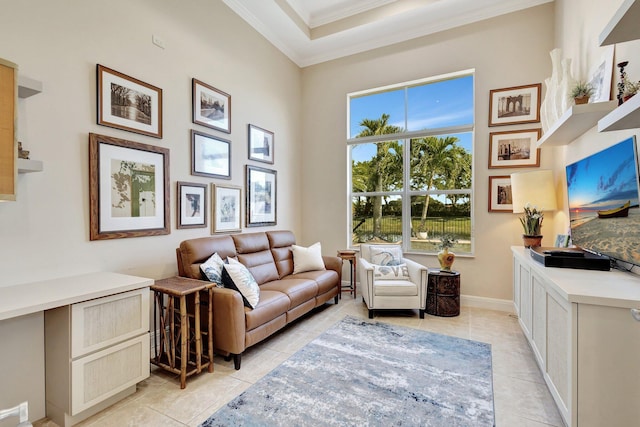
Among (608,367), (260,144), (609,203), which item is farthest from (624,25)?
(260,144)

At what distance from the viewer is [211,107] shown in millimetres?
3418

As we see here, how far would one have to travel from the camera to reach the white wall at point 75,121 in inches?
75.5

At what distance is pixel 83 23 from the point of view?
229cm

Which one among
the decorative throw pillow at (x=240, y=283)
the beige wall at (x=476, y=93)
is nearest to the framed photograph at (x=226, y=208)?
the decorative throw pillow at (x=240, y=283)

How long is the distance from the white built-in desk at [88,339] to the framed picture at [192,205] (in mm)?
1060

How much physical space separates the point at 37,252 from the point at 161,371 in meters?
1.26

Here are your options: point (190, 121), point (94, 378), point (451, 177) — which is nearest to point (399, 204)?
point (451, 177)

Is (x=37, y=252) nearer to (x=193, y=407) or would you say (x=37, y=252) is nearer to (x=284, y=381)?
(x=193, y=407)

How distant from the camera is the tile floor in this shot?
6.16 feet

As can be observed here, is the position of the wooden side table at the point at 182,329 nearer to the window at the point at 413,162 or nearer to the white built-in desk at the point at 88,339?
the white built-in desk at the point at 88,339

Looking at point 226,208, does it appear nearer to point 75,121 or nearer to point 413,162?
point 75,121

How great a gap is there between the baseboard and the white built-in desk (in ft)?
12.3

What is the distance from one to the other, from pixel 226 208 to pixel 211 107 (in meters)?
1.17

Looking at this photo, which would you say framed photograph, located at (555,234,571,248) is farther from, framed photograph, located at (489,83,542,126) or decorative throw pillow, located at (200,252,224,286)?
decorative throw pillow, located at (200,252,224,286)
